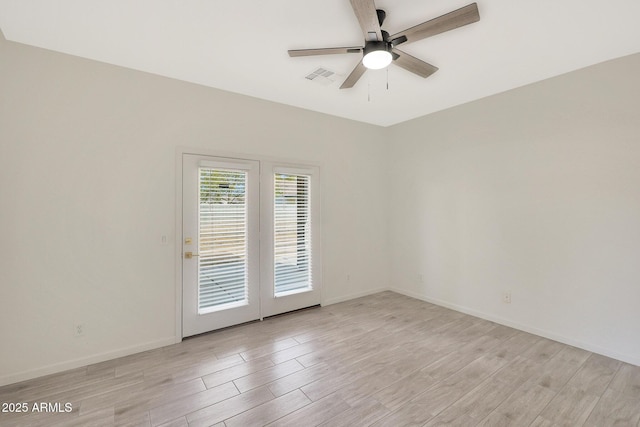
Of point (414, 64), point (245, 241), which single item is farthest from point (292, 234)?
point (414, 64)

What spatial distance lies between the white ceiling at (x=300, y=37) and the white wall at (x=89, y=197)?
281mm

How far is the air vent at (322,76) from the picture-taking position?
2.94 meters

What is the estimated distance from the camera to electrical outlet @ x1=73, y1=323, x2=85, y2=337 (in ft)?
8.59

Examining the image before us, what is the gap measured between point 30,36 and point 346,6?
8.73 feet

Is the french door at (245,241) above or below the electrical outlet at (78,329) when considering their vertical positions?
above

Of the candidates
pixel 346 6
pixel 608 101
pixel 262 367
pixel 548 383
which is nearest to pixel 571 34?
pixel 608 101

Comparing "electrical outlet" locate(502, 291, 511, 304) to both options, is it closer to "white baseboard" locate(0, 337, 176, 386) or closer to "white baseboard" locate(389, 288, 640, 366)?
"white baseboard" locate(389, 288, 640, 366)

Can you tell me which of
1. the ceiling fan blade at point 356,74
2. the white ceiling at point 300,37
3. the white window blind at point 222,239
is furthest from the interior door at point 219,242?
Answer: the ceiling fan blade at point 356,74

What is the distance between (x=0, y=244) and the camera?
7.70 feet

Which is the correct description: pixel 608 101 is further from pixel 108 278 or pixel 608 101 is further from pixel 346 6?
pixel 108 278

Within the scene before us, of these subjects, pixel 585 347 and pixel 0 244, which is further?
pixel 585 347

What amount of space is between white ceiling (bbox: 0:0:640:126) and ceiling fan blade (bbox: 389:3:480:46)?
0.23 m

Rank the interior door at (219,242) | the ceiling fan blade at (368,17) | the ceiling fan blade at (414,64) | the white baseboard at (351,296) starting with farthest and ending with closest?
the white baseboard at (351,296)
the interior door at (219,242)
the ceiling fan blade at (414,64)
the ceiling fan blade at (368,17)

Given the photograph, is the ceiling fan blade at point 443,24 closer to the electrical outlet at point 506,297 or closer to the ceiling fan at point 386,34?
the ceiling fan at point 386,34
